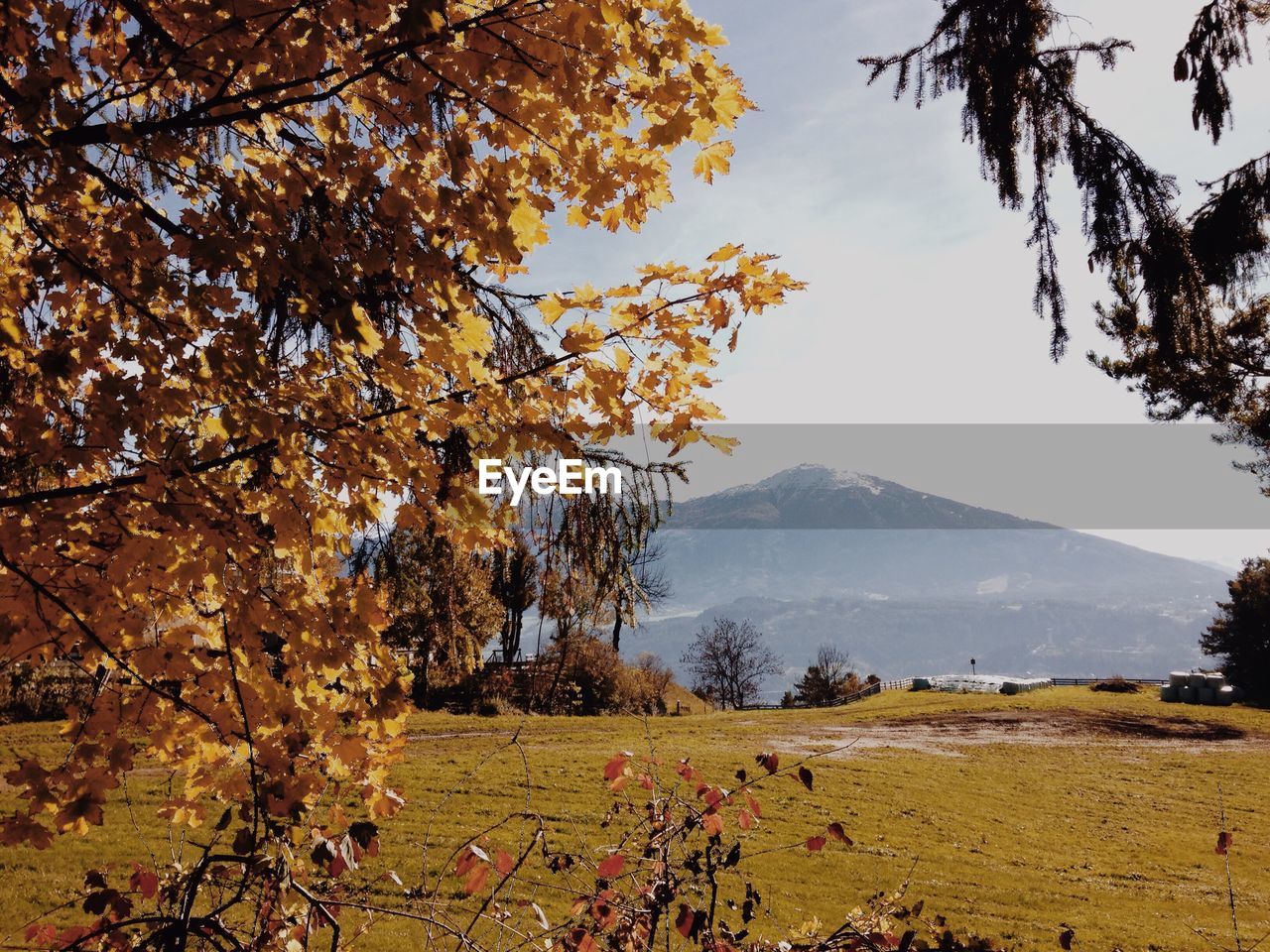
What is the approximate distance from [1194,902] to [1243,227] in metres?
9.17

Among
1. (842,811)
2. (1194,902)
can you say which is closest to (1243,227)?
(1194,902)

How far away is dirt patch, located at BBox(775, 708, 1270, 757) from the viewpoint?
21.9 meters

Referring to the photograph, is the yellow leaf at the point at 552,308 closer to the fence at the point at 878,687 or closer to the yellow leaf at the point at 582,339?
the yellow leaf at the point at 582,339

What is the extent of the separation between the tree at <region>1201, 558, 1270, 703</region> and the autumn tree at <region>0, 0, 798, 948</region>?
4530 centimetres

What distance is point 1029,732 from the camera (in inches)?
988

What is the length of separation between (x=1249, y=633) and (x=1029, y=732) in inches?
934

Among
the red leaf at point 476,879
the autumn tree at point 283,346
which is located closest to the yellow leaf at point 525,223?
the autumn tree at point 283,346

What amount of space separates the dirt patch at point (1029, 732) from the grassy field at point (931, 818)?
192mm

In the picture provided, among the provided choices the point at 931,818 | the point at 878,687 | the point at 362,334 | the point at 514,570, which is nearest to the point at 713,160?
the point at 362,334

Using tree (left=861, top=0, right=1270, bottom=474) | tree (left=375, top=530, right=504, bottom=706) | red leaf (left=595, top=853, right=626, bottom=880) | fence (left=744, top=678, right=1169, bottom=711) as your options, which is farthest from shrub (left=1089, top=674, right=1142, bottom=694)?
red leaf (left=595, top=853, right=626, bottom=880)

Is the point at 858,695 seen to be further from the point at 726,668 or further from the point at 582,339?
the point at 582,339

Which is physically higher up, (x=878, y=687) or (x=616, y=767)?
(x=616, y=767)

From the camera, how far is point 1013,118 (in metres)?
4.04

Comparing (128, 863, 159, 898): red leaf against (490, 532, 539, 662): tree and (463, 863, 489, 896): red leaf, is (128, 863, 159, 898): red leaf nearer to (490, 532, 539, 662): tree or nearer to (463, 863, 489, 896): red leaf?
(463, 863, 489, 896): red leaf
